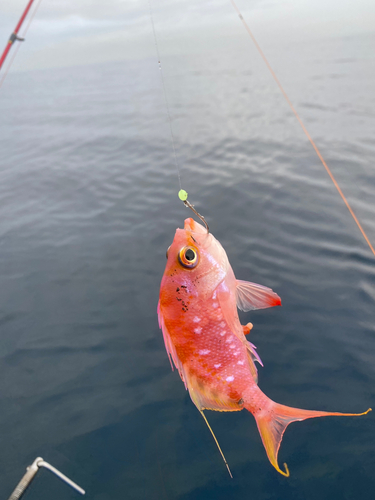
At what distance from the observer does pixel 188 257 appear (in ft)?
8.96

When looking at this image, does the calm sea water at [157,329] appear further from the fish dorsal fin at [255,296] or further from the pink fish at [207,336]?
the fish dorsal fin at [255,296]

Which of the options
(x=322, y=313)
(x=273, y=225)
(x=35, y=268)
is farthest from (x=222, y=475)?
(x=35, y=268)

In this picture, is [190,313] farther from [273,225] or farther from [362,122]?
[362,122]

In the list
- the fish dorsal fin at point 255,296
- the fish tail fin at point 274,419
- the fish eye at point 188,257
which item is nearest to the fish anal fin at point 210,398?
the fish tail fin at point 274,419

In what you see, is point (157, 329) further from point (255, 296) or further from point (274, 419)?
point (274, 419)

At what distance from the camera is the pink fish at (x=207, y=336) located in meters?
2.70

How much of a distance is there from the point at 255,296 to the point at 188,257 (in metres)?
0.80

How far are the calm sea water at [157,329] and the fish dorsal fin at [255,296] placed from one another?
174 cm

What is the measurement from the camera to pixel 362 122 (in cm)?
1506

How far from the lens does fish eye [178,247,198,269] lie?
271 centimetres

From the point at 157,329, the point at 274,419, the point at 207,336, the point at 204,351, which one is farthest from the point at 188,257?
the point at 157,329

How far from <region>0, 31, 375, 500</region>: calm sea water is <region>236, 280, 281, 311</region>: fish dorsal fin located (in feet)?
5.72

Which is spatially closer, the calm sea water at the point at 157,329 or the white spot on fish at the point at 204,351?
the white spot on fish at the point at 204,351

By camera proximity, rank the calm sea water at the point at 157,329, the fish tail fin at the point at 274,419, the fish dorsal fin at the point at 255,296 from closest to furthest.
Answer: the fish tail fin at the point at 274,419, the fish dorsal fin at the point at 255,296, the calm sea water at the point at 157,329
